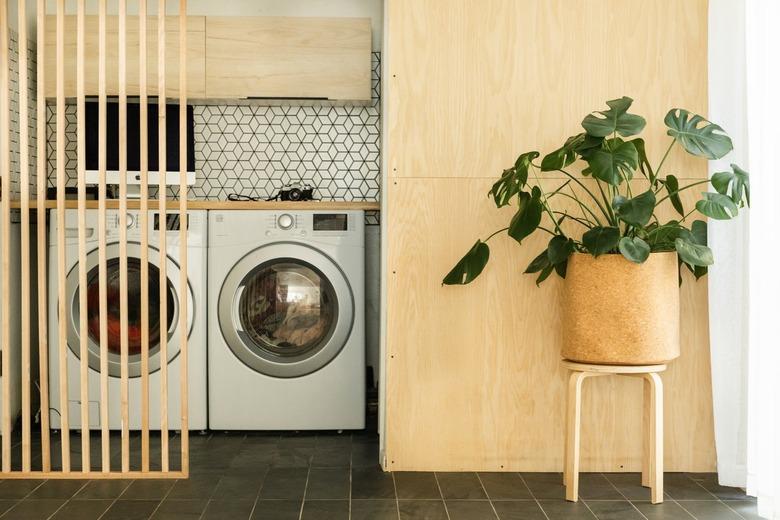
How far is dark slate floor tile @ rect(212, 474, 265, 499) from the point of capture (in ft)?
7.80

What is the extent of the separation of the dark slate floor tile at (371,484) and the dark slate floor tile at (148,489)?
63cm

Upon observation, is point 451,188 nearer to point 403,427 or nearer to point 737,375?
point 403,427

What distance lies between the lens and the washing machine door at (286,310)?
317 cm

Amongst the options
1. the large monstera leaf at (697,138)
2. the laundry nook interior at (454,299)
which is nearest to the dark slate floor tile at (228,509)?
the laundry nook interior at (454,299)

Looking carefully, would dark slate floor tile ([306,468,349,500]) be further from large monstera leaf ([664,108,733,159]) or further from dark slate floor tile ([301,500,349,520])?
large monstera leaf ([664,108,733,159])

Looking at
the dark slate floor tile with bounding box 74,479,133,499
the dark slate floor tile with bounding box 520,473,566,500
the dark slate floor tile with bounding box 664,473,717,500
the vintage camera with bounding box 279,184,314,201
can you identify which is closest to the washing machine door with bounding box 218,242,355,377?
the vintage camera with bounding box 279,184,314,201

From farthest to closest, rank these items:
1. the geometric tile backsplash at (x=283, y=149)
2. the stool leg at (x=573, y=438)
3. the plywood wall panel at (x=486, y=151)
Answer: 1. the geometric tile backsplash at (x=283, y=149)
2. the plywood wall panel at (x=486, y=151)
3. the stool leg at (x=573, y=438)

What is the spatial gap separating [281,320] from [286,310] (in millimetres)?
49

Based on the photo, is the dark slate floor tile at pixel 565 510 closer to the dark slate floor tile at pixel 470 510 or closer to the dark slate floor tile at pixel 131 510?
the dark slate floor tile at pixel 470 510

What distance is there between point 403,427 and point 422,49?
1.36m

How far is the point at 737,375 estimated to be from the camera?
8.08 feet

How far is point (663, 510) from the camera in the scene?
224 cm

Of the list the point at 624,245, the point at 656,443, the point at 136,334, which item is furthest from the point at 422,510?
the point at 136,334

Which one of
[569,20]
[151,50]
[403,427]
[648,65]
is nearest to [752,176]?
[648,65]
